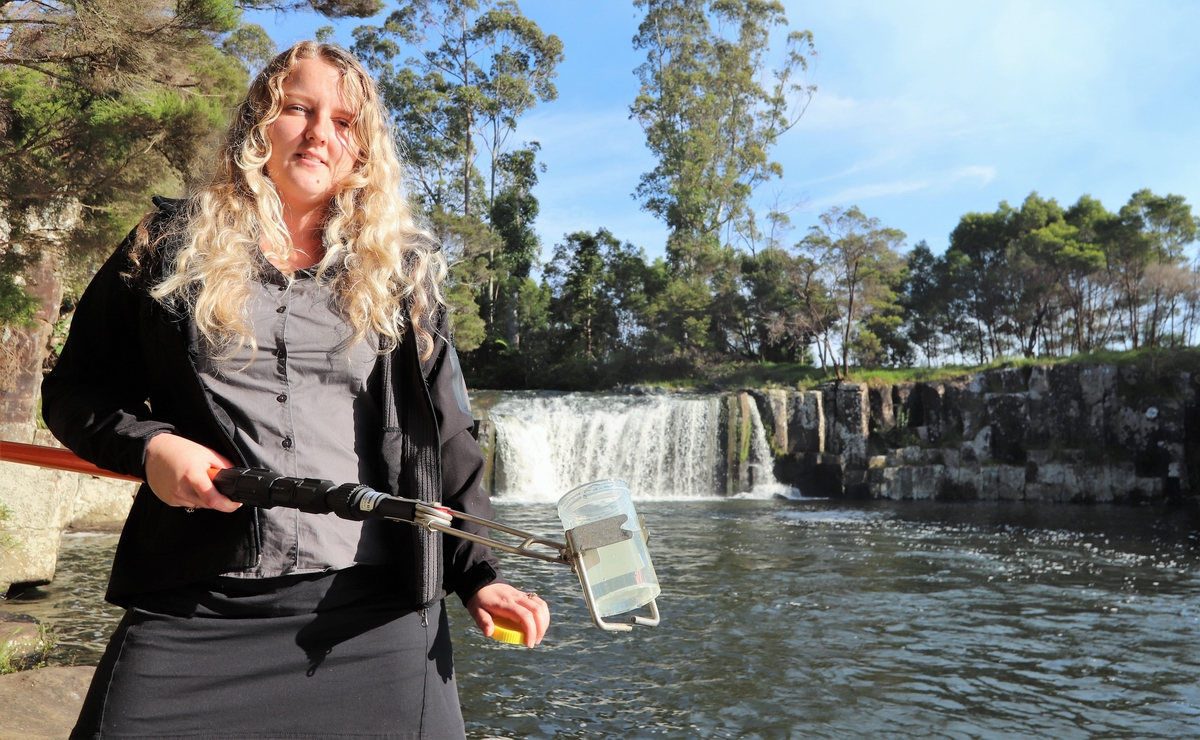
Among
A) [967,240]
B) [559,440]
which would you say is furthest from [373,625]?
[967,240]

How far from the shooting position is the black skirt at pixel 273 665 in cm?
120

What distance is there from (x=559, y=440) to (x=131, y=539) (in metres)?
16.9

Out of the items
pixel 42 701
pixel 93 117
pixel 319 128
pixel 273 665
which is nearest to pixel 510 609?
pixel 273 665

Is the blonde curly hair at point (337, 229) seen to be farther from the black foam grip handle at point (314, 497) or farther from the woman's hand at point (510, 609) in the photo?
the woman's hand at point (510, 609)

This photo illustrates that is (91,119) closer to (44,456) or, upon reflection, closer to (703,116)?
(44,456)

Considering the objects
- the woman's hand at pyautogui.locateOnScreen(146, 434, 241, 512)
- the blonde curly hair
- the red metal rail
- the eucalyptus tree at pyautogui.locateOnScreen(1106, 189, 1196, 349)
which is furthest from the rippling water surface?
the eucalyptus tree at pyautogui.locateOnScreen(1106, 189, 1196, 349)

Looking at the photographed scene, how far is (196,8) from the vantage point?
17.5 ft

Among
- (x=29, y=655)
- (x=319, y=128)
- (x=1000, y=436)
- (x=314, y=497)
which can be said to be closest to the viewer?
(x=314, y=497)

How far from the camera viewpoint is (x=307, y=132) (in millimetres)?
1440

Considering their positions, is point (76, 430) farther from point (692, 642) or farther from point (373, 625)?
point (692, 642)

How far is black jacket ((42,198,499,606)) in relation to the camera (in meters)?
1.24

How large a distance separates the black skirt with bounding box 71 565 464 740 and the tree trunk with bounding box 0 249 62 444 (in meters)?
7.01

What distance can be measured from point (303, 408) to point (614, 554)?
19.8 inches

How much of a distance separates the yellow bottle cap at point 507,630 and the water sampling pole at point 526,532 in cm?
15
